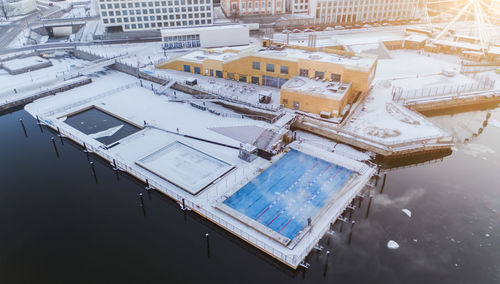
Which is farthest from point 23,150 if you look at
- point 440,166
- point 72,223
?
point 440,166

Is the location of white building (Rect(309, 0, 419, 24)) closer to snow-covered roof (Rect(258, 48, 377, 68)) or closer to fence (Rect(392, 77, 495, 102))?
snow-covered roof (Rect(258, 48, 377, 68))

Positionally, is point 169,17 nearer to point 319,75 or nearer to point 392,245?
point 319,75

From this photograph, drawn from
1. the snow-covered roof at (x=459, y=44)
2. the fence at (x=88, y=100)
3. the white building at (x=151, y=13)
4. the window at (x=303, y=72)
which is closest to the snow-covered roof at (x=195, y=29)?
the white building at (x=151, y=13)

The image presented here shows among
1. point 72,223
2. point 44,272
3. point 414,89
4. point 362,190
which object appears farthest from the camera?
point 414,89

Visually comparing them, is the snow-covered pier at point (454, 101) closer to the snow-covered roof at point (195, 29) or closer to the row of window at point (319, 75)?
the row of window at point (319, 75)

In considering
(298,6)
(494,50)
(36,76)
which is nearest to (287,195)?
(36,76)

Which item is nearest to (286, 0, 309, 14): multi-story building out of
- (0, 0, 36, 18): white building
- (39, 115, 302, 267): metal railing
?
(39, 115, 302, 267): metal railing

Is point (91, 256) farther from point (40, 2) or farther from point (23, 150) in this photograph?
point (40, 2)
